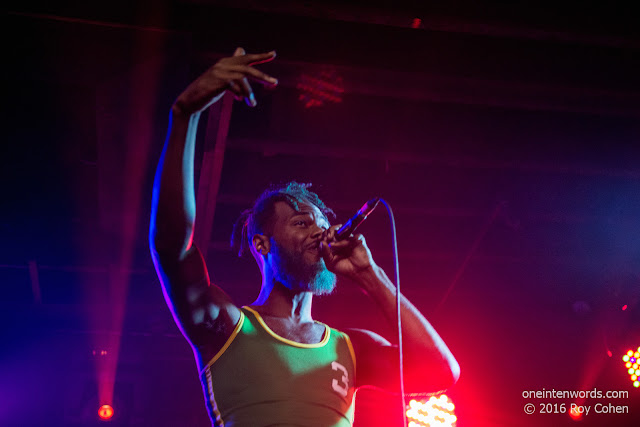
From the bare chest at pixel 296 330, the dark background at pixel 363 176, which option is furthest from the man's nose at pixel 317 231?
the dark background at pixel 363 176

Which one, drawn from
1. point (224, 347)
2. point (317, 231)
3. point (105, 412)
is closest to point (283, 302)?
point (317, 231)

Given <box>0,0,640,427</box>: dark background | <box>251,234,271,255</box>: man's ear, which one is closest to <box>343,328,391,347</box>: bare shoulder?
<box>251,234,271,255</box>: man's ear

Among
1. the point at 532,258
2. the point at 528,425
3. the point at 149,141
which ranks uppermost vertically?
the point at 149,141

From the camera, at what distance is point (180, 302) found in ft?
6.53

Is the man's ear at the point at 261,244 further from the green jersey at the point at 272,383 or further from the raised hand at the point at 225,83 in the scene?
the raised hand at the point at 225,83

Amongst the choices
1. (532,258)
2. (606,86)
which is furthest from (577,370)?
(606,86)

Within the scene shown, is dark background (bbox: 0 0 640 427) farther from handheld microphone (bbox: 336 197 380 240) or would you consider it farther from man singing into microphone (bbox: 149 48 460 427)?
handheld microphone (bbox: 336 197 380 240)

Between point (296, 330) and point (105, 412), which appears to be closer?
point (296, 330)

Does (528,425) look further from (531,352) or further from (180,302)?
(180,302)

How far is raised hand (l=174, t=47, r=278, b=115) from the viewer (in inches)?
69.7

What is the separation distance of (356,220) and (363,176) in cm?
230

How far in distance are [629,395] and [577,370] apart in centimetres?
46

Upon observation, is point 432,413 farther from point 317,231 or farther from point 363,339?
point 317,231

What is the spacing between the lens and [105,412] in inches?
203
